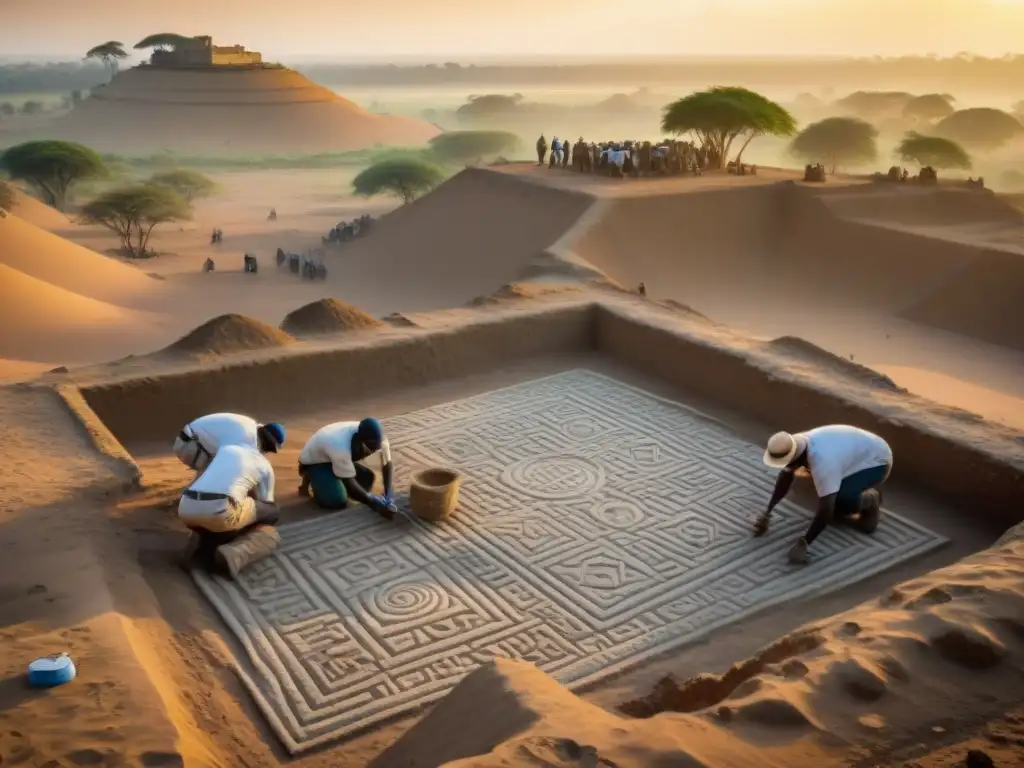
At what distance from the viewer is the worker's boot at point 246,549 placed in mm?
5336

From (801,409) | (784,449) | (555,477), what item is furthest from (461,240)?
(784,449)

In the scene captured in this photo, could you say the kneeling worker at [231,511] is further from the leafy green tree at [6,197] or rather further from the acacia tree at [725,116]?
the leafy green tree at [6,197]

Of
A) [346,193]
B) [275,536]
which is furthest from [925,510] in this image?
[346,193]

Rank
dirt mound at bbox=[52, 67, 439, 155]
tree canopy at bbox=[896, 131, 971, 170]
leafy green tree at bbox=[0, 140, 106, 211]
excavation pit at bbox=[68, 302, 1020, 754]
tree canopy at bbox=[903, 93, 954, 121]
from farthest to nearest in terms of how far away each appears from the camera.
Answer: tree canopy at bbox=[903, 93, 954, 121] < dirt mound at bbox=[52, 67, 439, 155] < leafy green tree at bbox=[0, 140, 106, 211] < tree canopy at bbox=[896, 131, 971, 170] < excavation pit at bbox=[68, 302, 1020, 754]

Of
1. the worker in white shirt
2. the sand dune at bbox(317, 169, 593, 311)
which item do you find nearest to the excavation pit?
the worker in white shirt

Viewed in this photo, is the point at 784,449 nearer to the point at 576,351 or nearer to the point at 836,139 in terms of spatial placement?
the point at 576,351

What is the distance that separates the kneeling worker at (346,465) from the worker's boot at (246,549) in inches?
23.5

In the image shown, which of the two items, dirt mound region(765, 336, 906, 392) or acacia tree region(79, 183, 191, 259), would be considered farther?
acacia tree region(79, 183, 191, 259)

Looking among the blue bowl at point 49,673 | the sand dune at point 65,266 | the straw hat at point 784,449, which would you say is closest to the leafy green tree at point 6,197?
the sand dune at point 65,266

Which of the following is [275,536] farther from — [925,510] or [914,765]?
[925,510]

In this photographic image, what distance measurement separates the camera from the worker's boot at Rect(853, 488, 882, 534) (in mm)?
6020

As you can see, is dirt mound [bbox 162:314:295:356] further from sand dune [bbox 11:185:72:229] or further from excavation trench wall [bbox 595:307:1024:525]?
sand dune [bbox 11:185:72:229]

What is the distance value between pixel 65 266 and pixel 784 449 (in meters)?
16.7

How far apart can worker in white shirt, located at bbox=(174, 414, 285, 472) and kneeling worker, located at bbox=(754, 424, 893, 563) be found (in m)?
3.18
